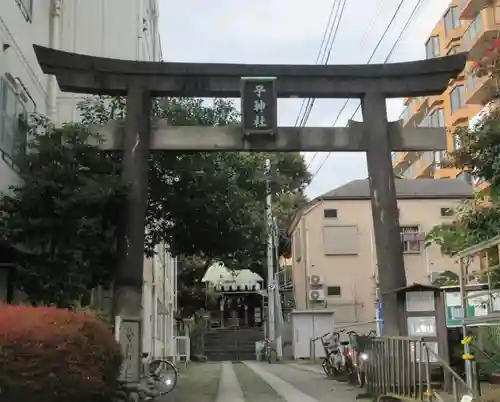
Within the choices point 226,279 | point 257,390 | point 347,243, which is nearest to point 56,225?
point 257,390

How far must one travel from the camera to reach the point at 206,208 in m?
14.5

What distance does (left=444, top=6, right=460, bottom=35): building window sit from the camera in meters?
44.6

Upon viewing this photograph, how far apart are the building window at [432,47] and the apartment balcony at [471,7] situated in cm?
861

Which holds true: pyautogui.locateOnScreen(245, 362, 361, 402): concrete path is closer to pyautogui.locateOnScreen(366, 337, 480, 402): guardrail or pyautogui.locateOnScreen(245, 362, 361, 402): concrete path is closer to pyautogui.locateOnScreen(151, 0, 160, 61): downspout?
pyautogui.locateOnScreen(366, 337, 480, 402): guardrail

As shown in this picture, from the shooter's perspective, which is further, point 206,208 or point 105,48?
point 105,48

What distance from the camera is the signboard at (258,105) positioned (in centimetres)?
1325

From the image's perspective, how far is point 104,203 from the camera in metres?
11.6

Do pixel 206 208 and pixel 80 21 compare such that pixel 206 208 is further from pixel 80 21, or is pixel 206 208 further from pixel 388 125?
pixel 80 21

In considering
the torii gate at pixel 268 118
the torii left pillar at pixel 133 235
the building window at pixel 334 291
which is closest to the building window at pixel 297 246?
the building window at pixel 334 291

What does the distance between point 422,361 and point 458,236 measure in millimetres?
6478

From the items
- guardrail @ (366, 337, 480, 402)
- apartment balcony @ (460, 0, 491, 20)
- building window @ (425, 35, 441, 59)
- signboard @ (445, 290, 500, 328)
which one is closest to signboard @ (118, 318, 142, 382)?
guardrail @ (366, 337, 480, 402)

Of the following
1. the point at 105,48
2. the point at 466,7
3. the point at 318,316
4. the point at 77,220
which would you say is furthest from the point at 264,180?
the point at 466,7

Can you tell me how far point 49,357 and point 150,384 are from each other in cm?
595

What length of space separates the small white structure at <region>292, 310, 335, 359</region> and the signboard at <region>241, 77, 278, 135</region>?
1837 centimetres
